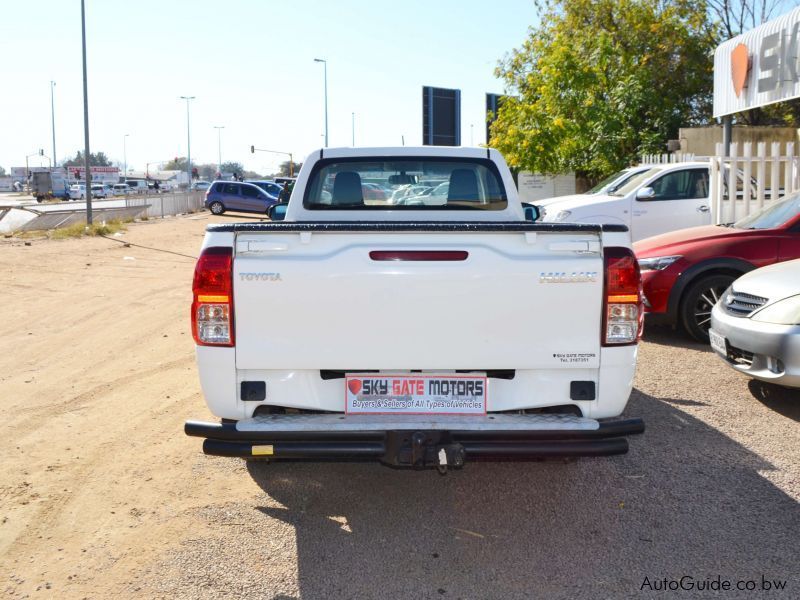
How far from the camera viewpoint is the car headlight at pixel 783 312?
5902 mm

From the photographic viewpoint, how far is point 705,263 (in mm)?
8375

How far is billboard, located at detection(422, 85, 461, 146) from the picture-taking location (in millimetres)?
32875

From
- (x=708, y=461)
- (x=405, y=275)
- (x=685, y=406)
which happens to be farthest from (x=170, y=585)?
(x=685, y=406)

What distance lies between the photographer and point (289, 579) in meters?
3.66

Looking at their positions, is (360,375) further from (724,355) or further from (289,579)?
(724,355)

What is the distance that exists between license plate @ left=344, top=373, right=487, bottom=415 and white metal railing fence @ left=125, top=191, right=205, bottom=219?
119ft

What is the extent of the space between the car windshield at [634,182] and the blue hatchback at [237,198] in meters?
27.7

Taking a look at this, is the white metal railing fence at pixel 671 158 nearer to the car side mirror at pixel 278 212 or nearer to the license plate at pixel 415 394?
the car side mirror at pixel 278 212

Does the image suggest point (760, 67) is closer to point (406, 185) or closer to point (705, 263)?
point (705, 263)

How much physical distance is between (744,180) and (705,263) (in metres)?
4.43

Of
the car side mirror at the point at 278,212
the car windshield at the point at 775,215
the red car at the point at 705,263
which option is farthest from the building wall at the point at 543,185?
the car side mirror at the point at 278,212

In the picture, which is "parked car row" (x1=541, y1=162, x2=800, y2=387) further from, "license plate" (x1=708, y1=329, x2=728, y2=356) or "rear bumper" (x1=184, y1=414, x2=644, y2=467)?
"rear bumper" (x1=184, y1=414, x2=644, y2=467)

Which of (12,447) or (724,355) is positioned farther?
(724,355)

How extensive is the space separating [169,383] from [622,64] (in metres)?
24.0
